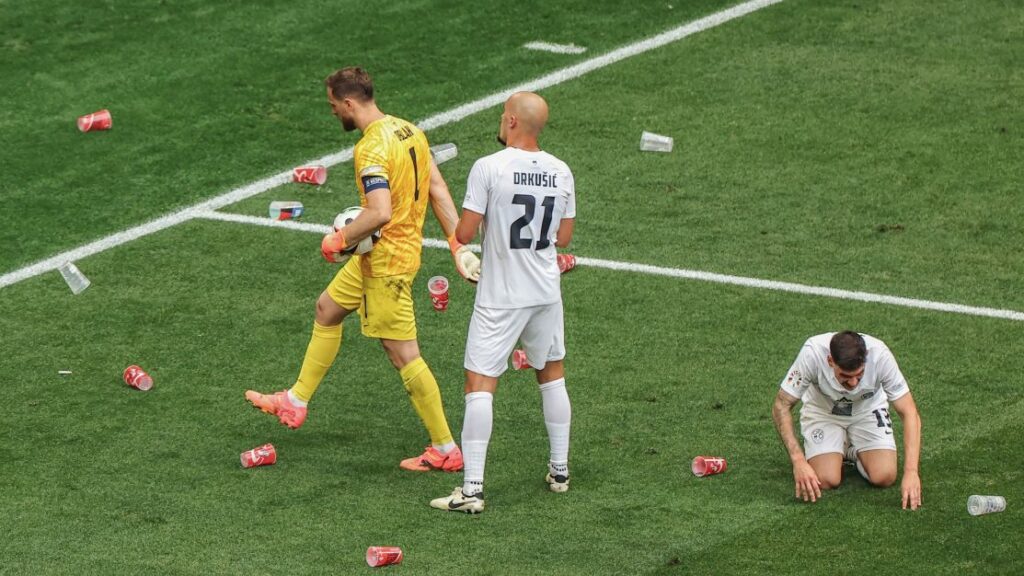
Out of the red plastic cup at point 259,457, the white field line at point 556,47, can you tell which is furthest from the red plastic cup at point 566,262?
the white field line at point 556,47

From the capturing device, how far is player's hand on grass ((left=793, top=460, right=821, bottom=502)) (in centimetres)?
946

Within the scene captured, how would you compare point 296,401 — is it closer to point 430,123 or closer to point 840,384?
point 840,384

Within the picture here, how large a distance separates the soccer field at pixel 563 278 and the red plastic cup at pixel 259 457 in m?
0.13

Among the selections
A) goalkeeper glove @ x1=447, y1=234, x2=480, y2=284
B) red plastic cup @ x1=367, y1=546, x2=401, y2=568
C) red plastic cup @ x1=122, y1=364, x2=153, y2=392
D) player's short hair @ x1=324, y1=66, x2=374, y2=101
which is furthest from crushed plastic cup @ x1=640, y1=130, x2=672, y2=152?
red plastic cup @ x1=367, y1=546, x2=401, y2=568

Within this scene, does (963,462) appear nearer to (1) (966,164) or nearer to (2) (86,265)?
(1) (966,164)

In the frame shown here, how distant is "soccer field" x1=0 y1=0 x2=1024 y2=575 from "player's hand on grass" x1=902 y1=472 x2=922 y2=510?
0.44 feet

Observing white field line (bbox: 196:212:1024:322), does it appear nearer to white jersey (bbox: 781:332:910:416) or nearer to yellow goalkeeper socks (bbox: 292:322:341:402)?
white jersey (bbox: 781:332:910:416)

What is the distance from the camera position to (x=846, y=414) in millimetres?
9820

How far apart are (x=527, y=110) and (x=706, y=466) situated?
7.54 ft

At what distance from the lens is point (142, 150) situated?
49.3 ft

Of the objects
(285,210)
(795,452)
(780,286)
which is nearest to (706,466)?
(795,452)

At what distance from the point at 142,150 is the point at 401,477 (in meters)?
6.16

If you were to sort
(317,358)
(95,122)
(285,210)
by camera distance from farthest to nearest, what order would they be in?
(95,122) < (285,210) < (317,358)

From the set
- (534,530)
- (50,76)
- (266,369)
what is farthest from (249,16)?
(534,530)
